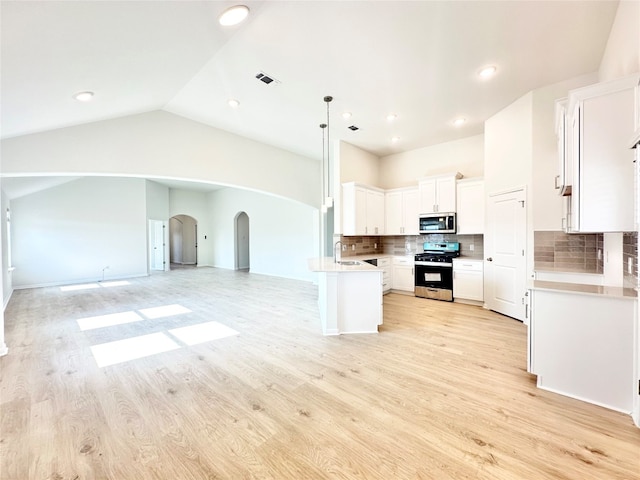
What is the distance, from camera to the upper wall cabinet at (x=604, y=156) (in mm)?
1920

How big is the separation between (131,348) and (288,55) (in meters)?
3.89

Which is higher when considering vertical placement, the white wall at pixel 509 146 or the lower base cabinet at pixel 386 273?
the white wall at pixel 509 146

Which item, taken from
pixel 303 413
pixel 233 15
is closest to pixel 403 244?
pixel 303 413

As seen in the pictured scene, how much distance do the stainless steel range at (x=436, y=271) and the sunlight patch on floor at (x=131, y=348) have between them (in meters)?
4.51

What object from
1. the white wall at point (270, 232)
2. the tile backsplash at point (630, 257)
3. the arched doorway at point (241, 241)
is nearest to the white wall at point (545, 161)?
the tile backsplash at point (630, 257)

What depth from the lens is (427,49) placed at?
2.84 m

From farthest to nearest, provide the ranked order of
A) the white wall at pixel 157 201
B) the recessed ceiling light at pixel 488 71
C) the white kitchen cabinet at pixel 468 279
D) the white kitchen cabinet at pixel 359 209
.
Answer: the white wall at pixel 157 201 < the white kitchen cabinet at pixel 359 209 < the white kitchen cabinet at pixel 468 279 < the recessed ceiling light at pixel 488 71

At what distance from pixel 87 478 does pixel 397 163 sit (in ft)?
22.2

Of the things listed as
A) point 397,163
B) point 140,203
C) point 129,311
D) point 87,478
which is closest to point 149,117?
point 129,311

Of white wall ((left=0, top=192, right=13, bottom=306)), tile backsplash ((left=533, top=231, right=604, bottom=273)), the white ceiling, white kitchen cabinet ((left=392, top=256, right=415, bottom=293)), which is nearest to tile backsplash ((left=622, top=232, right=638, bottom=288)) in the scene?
tile backsplash ((left=533, top=231, right=604, bottom=273))

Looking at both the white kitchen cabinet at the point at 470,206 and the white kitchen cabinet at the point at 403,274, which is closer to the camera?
the white kitchen cabinet at the point at 470,206

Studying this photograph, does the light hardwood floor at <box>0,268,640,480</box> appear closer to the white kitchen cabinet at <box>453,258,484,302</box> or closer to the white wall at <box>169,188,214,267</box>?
the white kitchen cabinet at <box>453,258,484,302</box>

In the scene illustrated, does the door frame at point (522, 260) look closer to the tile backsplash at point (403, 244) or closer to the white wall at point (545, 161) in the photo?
the white wall at point (545, 161)

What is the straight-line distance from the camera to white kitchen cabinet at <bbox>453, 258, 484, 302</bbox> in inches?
191
